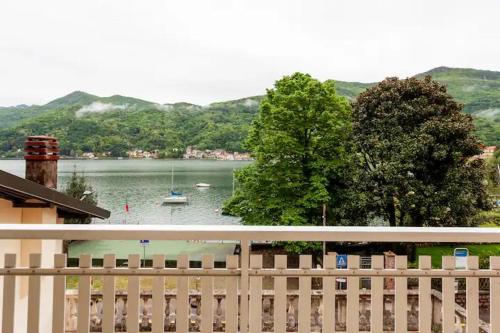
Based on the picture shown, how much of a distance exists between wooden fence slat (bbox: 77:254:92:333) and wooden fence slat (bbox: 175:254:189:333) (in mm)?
272

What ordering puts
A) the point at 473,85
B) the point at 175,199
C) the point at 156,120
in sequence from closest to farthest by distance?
1. the point at 156,120
2. the point at 473,85
3. the point at 175,199

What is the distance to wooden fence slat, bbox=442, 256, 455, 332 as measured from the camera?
1235 millimetres

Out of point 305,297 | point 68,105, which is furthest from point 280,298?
point 68,105

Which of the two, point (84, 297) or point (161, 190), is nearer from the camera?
point (84, 297)

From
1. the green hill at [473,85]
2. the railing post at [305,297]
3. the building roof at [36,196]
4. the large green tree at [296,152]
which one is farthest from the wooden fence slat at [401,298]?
the green hill at [473,85]

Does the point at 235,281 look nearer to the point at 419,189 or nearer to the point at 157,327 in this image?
A: the point at 157,327

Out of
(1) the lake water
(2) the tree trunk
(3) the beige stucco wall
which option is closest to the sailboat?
(1) the lake water

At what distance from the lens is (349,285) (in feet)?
4.07

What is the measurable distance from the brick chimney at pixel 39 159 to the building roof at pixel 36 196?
58cm

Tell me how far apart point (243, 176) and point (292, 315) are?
23.8 ft

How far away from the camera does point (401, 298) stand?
4.08ft

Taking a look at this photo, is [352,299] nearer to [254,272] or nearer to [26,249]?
[254,272]

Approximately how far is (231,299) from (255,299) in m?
0.08

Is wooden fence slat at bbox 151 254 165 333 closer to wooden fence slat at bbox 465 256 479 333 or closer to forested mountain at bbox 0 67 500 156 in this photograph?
wooden fence slat at bbox 465 256 479 333
